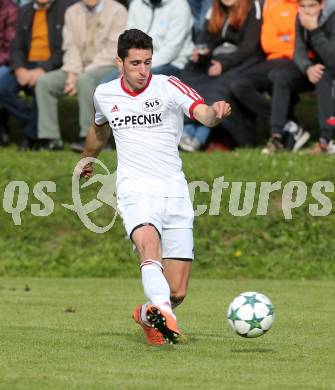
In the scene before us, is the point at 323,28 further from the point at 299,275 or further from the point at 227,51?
the point at 299,275

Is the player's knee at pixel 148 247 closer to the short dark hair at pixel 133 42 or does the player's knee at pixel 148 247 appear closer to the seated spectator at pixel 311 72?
the short dark hair at pixel 133 42

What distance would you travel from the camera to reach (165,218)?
360 inches

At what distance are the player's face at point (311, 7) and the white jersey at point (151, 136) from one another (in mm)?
7922

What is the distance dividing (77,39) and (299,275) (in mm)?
5373

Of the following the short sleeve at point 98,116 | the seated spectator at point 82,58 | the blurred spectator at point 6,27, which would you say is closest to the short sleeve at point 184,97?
the short sleeve at point 98,116

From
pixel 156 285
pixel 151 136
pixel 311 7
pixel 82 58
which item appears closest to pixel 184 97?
pixel 151 136

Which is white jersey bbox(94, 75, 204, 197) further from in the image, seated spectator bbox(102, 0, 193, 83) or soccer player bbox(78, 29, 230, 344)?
seated spectator bbox(102, 0, 193, 83)

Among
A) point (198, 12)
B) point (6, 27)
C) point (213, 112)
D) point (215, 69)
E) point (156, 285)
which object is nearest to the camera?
point (213, 112)

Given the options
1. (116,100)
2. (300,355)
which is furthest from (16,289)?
(300,355)

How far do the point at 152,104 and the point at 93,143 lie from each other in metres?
0.85

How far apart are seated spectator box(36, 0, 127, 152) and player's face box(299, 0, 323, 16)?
115 inches

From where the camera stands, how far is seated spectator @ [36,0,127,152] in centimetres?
1800

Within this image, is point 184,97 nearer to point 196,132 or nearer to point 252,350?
point 252,350

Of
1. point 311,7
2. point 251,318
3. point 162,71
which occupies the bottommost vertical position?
point 251,318
